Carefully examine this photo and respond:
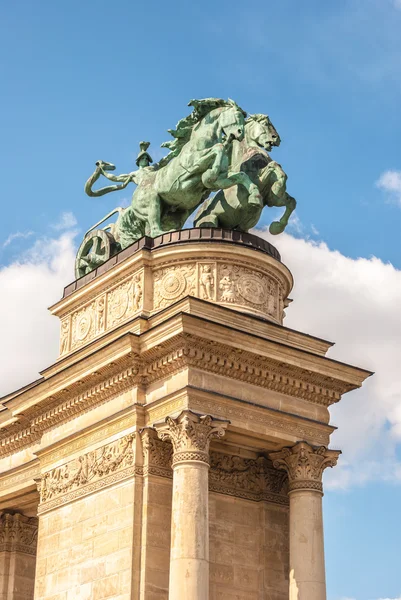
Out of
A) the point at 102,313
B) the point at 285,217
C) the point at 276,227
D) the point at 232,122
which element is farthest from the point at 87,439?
the point at 232,122

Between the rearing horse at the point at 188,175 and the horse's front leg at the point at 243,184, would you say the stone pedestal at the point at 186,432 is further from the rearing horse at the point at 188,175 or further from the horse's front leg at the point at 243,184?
the rearing horse at the point at 188,175

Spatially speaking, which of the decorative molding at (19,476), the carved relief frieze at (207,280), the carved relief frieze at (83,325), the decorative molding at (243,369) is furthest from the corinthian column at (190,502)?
the decorative molding at (19,476)

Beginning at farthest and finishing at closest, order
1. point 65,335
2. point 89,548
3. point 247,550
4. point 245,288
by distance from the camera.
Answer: point 65,335 → point 245,288 → point 247,550 → point 89,548

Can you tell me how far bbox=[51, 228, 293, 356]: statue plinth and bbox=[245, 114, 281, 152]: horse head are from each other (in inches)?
124

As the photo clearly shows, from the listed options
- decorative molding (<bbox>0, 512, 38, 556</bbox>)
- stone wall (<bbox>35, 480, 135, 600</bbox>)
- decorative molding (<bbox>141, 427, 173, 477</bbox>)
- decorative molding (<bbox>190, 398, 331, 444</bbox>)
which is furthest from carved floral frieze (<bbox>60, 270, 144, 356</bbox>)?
decorative molding (<bbox>0, 512, 38, 556</bbox>)

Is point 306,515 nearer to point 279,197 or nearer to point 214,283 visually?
point 214,283

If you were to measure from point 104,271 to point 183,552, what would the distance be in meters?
8.96

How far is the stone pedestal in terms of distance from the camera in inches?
966

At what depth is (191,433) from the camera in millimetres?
24234

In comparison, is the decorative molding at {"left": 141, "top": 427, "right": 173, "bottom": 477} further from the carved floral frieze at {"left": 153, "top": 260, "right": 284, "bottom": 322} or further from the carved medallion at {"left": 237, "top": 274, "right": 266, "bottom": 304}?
the carved medallion at {"left": 237, "top": 274, "right": 266, "bottom": 304}

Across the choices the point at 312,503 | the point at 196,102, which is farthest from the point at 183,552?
the point at 196,102

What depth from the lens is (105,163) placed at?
32594 mm

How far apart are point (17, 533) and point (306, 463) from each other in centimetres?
1130

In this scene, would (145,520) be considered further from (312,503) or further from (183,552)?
(312,503)
